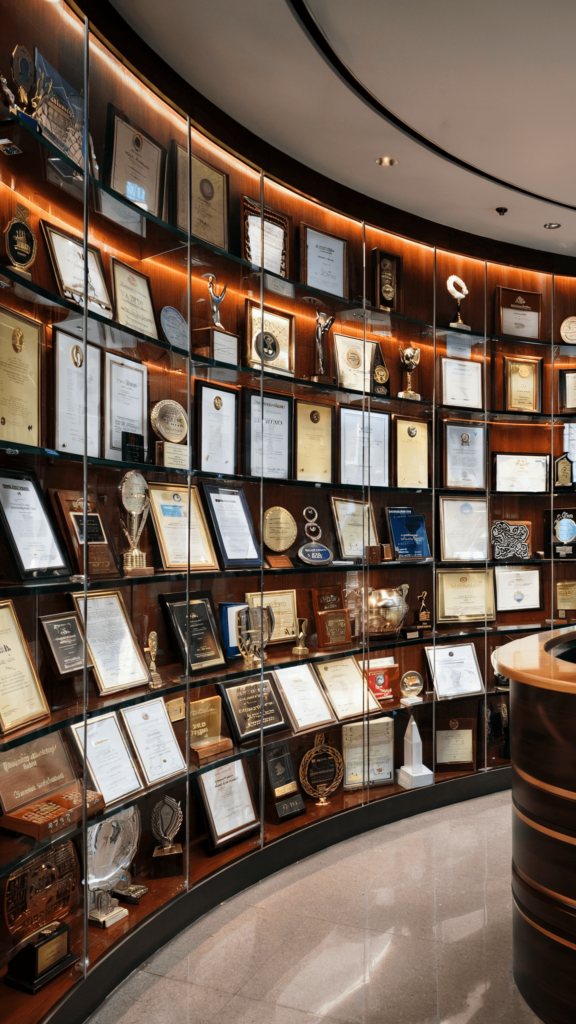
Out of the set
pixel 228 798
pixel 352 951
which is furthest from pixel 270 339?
pixel 352 951

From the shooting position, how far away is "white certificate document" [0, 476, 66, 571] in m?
2.04

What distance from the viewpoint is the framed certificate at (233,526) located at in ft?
10.2

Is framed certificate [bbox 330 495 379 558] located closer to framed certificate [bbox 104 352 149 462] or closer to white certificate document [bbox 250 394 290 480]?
white certificate document [bbox 250 394 290 480]

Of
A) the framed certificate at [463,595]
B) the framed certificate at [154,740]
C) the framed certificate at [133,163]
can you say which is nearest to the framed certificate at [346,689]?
the framed certificate at [463,595]

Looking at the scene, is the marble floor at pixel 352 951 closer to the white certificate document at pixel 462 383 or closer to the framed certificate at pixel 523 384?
the white certificate document at pixel 462 383

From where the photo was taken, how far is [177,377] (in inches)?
113

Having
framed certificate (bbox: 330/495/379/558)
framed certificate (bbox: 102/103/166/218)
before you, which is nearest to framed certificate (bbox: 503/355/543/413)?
framed certificate (bbox: 330/495/379/558)

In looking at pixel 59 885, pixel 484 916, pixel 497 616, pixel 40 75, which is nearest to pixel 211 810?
pixel 59 885

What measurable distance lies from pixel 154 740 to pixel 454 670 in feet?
7.31

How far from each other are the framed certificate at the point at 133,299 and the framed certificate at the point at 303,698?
5.49 feet

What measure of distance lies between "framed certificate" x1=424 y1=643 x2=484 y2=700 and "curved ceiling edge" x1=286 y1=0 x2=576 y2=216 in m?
2.55

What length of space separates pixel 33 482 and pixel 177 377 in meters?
0.87

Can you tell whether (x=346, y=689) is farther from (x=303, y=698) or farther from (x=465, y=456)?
(x=465, y=456)

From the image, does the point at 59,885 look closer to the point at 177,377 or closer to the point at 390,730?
the point at 177,377
